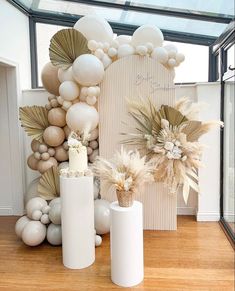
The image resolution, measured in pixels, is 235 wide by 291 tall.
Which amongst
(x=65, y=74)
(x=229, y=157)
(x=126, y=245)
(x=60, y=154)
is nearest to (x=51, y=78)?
(x=65, y=74)

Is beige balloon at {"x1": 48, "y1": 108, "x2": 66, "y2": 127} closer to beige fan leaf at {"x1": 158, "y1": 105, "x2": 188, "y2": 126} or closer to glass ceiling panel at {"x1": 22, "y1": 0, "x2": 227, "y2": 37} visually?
beige fan leaf at {"x1": 158, "y1": 105, "x2": 188, "y2": 126}

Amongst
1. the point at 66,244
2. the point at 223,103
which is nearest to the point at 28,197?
the point at 66,244

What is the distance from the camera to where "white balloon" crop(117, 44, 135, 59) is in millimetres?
3100

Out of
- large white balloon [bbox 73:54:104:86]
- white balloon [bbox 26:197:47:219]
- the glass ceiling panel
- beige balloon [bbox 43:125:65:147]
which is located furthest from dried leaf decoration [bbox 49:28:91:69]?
white balloon [bbox 26:197:47:219]

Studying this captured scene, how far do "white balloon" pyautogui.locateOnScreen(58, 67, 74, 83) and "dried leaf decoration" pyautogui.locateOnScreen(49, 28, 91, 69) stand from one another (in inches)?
1.9

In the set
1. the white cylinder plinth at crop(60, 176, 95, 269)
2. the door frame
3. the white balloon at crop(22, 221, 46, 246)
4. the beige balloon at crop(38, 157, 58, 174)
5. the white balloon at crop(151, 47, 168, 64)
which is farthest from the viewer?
the door frame

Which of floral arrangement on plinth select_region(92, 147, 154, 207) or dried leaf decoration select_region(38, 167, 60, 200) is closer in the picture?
floral arrangement on plinth select_region(92, 147, 154, 207)

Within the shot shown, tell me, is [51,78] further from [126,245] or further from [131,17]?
[126,245]

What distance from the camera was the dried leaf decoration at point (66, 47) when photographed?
2960 mm

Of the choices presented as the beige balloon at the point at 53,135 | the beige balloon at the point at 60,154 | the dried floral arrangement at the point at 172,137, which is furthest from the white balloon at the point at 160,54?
the beige balloon at the point at 60,154

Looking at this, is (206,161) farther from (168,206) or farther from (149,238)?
(149,238)

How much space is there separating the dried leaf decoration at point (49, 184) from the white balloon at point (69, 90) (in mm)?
761

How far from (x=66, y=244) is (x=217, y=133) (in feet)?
6.77

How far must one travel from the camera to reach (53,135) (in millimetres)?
3135
